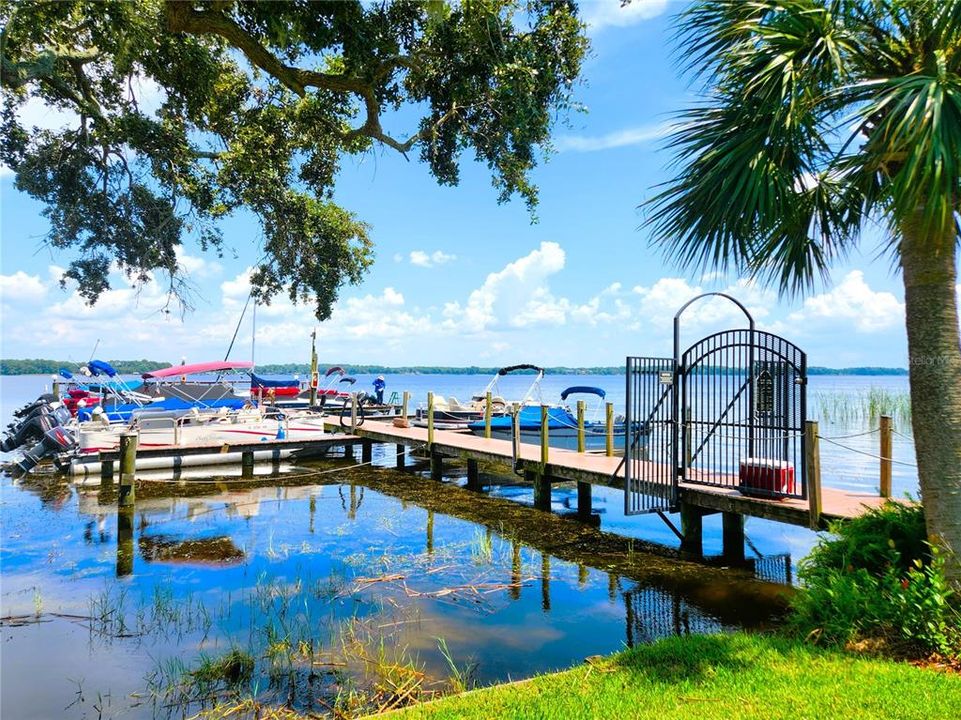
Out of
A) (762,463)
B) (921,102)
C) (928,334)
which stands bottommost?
(762,463)

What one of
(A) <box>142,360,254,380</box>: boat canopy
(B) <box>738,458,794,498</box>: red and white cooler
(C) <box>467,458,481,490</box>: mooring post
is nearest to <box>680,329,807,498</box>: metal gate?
(B) <box>738,458,794,498</box>: red and white cooler

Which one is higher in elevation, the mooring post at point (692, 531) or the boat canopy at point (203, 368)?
the boat canopy at point (203, 368)

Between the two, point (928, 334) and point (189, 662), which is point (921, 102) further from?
point (189, 662)

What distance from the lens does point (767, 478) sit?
9.80m

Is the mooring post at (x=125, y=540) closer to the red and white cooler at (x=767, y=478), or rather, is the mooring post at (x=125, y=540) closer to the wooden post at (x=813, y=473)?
the red and white cooler at (x=767, y=478)

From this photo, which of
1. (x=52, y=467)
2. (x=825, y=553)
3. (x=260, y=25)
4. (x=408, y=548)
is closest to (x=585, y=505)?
(x=408, y=548)

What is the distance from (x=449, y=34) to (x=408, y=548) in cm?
805

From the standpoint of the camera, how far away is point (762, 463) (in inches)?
394

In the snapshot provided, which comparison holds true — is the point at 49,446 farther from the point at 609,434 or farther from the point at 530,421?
the point at 609,434

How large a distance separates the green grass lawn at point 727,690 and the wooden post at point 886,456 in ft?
15.8

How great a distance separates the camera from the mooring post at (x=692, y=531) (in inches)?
443

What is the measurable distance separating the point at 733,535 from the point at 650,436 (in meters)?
2.17

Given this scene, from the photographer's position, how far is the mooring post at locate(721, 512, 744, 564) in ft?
36.3

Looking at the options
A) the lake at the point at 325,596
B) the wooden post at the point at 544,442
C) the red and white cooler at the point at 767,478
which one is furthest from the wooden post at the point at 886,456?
the wooden post at the point at 544,442
